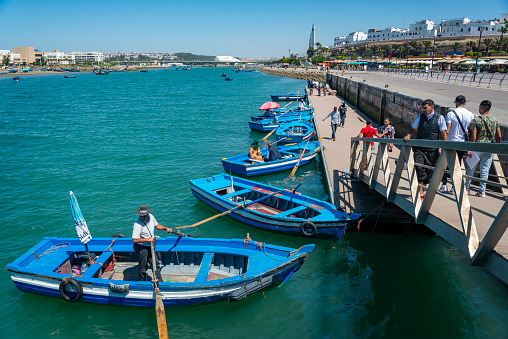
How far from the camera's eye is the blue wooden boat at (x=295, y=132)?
82.6ft

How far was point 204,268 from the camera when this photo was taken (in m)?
9.39

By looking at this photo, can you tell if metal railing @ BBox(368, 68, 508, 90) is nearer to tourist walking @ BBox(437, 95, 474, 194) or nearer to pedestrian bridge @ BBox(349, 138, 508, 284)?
tourist walking @ BBox(437, 95, 474, 194)

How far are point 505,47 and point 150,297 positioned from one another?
119780 mm

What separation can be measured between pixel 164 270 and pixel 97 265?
1.87 metres

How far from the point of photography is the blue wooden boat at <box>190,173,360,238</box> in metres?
11.8

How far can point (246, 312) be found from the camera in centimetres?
923

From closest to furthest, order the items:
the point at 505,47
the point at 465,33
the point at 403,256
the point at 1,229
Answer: the point at 403,256, the point at 1,229, the point at 505,47, the point at 465,33

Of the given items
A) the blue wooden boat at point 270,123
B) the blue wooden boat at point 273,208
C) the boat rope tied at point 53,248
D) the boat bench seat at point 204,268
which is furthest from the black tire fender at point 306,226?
the blue wooden boat at point 270,123

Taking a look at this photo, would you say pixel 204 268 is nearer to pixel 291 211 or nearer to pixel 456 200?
pixel 291 211

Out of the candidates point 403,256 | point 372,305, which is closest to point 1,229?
point 372,305

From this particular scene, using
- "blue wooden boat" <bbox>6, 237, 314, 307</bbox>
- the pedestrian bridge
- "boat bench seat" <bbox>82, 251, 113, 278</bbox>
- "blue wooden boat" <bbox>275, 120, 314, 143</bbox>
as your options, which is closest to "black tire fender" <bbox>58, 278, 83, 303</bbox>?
"blue wooden boat" <bbox>6, 237, 314, 307</bbox>

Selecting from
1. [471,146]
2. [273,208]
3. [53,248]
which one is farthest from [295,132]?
[471,146]

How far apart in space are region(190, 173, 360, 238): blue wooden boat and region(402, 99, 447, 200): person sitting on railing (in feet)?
12.6

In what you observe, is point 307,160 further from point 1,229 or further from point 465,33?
point 465,33
